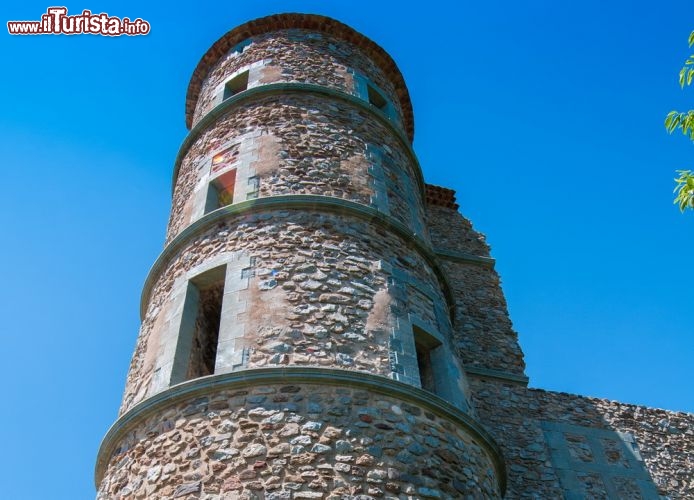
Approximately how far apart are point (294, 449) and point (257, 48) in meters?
8.12

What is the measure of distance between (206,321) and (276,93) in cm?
384

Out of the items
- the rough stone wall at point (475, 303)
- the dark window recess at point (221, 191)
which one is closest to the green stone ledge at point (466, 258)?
the rough stone wall at point (475, 303)

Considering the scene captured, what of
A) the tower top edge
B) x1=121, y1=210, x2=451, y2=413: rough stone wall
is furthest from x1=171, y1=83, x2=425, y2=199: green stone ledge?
x1=121, y1=210, x2=451, y2=413: rough stone wall

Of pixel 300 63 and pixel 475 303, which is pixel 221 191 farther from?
pixel 475 303

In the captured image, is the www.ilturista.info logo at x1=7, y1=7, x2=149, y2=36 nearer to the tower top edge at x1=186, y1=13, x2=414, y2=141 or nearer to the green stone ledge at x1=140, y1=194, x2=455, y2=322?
the tower top edge at x1=186, y1=13, x2=414, y2=141

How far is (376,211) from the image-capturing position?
7.67m

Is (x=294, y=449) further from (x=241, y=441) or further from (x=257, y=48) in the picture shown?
(x=257, y=48)

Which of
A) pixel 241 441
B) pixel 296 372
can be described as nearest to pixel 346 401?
pixel 296 372

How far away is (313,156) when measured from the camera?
8.40 meters

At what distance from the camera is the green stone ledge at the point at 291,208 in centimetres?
743

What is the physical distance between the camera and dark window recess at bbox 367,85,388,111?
10984 mm

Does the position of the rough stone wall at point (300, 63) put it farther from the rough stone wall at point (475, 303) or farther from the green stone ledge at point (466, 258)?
the rough stone wall at point (475, 303)

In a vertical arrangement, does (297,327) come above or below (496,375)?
below

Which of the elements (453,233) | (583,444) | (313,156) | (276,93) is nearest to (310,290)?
(313,156)
